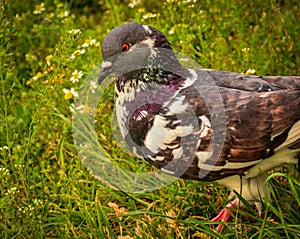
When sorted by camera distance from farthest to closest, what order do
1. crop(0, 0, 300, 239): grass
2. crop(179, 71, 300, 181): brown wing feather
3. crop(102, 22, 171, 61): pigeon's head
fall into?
crop(0, 0, 300, 239): grass, crop(102, 22, 171, 61): pigeon's head, crop(179, 71, 300, 181): brown wing feather

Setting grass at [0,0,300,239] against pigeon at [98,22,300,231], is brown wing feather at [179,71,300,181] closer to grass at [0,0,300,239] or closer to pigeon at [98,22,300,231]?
pigeon at [98,22,300,231]

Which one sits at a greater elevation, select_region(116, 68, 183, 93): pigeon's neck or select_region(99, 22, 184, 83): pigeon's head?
select_region(99, 22, 184, 83): pigeon's head

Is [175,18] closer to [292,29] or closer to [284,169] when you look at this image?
[292,29]

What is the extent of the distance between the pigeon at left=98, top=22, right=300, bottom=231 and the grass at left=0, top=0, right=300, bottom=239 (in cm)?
18

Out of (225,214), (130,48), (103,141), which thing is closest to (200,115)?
(130,48)

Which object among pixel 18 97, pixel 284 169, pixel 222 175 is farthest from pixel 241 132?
pixel 18 97

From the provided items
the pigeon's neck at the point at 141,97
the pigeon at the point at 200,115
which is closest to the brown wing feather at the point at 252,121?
the pigeon at the point at 200,115

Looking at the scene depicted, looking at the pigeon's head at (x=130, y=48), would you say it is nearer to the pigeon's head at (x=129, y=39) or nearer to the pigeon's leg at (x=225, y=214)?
the pigeon's head at (x=129, y=39)

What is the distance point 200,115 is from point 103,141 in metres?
1.24

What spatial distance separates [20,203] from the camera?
3496 mm

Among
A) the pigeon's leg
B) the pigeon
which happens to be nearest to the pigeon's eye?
the pigeon

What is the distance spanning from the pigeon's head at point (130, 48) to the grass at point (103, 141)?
22 cm

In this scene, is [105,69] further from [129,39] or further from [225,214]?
[225,214]

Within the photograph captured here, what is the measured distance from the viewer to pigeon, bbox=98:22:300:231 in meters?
2.98
